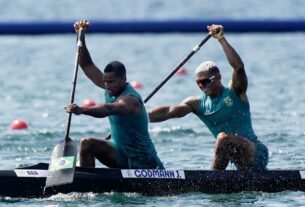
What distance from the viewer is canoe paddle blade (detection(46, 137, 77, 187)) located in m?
12.0

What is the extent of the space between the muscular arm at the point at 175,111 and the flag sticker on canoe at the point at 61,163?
124 cm

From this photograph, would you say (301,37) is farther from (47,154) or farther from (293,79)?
(47,154)

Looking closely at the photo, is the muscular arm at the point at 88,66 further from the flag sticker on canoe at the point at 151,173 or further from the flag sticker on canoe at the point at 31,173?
the flag sticker on canoe at the point at 31,173

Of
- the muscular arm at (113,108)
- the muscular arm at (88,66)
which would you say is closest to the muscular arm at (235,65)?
the muscular arm at (113,108)

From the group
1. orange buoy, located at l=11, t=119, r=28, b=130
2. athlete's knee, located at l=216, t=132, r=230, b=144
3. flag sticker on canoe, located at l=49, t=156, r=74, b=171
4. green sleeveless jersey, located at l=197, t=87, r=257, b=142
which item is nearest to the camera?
flag sticker on canoe, located at l=49, t=156, r=74, b=171

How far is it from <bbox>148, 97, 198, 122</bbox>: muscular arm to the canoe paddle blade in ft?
3.54

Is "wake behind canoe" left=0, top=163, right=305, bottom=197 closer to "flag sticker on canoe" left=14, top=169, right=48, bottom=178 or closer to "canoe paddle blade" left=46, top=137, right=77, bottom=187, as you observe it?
"flag sticker on canoe" left=14, top=169, right=48, bottom=178

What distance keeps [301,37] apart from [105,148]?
21.4 meters

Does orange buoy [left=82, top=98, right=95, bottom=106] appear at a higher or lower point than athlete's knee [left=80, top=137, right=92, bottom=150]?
higher

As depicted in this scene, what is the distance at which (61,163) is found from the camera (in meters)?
12.3

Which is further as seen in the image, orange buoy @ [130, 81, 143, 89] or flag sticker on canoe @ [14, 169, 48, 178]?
orange buoy @ [130, 81, 143, 89]

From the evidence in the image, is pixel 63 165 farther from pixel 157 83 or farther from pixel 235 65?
pixel 157 83

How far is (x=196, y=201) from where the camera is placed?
1228 cm

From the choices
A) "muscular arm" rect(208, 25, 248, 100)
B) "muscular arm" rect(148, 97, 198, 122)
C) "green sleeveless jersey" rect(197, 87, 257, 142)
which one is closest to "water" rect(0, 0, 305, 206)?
"green sleeveless jersey" rect(197, 87, 257, 142)
